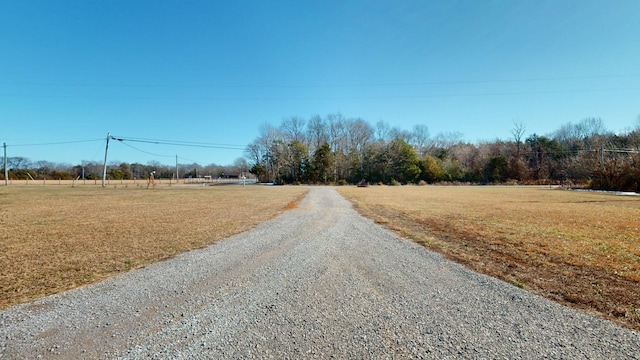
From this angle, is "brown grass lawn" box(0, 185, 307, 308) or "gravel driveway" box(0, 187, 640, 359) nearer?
"gravel driveway" box(0, 187, 640, 359)

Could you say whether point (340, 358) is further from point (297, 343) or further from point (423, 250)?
point (423, 250)

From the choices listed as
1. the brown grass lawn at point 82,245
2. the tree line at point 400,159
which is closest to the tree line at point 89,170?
the tree line at point 400,159

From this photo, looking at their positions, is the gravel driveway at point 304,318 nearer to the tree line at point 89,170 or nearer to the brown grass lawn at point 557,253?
the brown grass lawn at point 557,253

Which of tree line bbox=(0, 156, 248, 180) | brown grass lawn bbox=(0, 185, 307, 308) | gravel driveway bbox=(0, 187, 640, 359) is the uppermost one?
tree line bbox=(0, 156, 248, 180)

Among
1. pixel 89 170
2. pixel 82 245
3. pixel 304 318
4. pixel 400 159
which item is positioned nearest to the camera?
pixel 304 318

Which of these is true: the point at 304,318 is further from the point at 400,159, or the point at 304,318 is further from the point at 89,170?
the point at 89,170

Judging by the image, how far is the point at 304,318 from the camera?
319 centimetres

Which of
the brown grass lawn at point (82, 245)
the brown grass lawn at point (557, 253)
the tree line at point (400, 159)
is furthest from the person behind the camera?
the tree line at point (400, 159)

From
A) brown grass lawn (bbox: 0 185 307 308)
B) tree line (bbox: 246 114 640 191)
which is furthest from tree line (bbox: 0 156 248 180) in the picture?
brown grass lawn (bbox: 0 185 307 308)

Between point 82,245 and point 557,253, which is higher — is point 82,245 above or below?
above

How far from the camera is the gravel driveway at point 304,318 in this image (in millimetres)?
2570

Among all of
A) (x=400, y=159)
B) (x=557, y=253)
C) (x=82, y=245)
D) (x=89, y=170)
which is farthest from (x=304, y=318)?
(x=89, y=170)

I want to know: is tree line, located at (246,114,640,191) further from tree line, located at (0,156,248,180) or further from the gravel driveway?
the gravel driveway

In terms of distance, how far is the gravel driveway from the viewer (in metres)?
2.57
